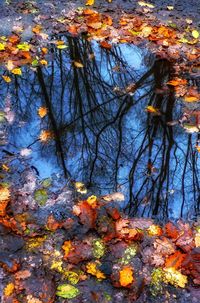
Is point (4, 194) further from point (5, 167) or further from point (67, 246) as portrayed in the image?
point (67, 246)

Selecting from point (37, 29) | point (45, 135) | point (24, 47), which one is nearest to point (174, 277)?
point (45, 135)

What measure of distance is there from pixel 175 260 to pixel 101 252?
0.62 m

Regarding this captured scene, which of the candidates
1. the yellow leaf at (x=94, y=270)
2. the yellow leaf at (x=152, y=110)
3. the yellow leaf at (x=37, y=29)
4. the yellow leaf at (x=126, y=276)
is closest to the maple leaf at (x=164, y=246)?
the yellow leaf at (x=126, y=276)

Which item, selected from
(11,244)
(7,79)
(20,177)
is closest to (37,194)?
(20,177)

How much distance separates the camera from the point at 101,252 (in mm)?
2953

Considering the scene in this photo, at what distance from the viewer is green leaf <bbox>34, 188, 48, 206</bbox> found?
3309 mm

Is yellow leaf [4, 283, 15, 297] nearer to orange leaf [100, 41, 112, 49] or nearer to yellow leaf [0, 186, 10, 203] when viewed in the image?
yellow leaf [0, 186, 10, 203]

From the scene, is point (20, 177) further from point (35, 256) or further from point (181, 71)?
point (181, 71)

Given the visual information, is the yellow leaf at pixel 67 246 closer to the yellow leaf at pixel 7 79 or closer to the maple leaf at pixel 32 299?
the maple leaf at pixel 32 299

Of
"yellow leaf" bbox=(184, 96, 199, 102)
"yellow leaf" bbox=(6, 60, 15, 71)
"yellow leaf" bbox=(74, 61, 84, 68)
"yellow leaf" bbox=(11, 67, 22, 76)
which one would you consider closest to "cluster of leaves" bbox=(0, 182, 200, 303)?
"yellow leaf" bbox=(184, 96, 199, 102)

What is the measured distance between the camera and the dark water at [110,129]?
3.62m

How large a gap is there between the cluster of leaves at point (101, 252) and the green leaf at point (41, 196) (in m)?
0.03

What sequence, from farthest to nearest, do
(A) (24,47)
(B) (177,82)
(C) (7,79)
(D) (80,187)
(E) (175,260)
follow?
(A) (24,47) < (B) (177,82) < (C) (7,79) < (D) (80,187) < (E) (175,260)

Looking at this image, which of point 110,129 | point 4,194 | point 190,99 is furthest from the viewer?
point 190,99
